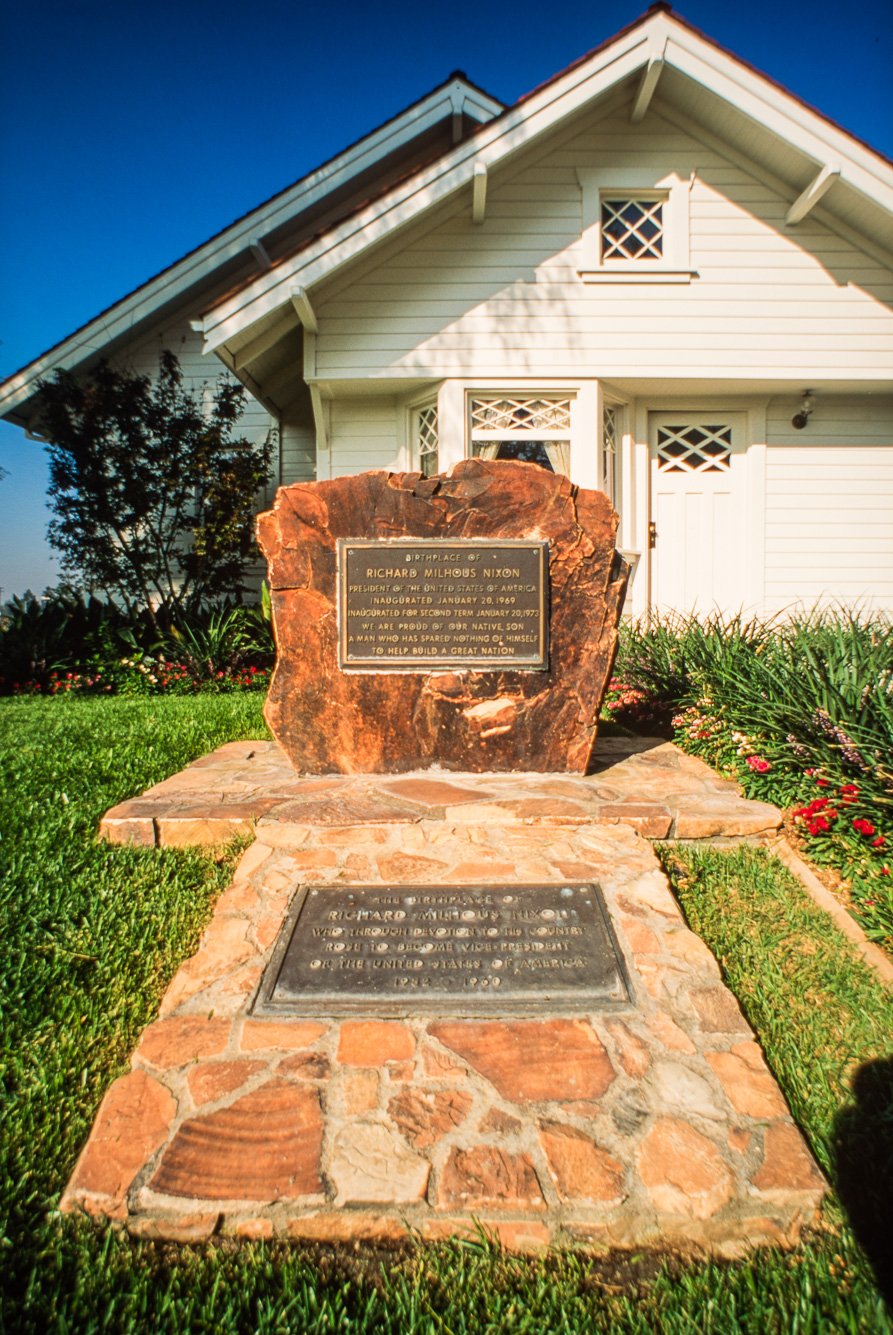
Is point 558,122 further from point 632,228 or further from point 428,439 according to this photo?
point 428,439

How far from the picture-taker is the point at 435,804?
3.20 m

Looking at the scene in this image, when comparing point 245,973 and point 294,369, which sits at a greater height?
point 294,369

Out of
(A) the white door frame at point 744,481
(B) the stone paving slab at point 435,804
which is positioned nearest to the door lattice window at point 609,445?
(A) the white door frame at point 744,481

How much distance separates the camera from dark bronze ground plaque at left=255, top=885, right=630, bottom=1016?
204 cm

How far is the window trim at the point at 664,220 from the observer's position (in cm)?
751

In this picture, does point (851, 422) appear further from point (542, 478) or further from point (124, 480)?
point (124, 480)

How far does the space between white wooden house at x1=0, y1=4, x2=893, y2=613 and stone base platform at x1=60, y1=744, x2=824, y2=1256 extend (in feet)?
20.8

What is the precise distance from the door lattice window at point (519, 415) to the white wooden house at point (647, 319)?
0.03m

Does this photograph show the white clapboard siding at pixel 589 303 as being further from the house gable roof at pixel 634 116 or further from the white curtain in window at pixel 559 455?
the white curtain in window at pixel 559 455

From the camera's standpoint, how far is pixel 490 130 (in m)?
→ 6.79

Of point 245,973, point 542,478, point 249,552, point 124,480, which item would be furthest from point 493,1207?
point 124,480

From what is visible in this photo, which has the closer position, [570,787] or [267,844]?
[267,844]

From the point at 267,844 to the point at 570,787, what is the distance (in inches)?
56.4

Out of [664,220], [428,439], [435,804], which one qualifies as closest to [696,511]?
[664,220]
